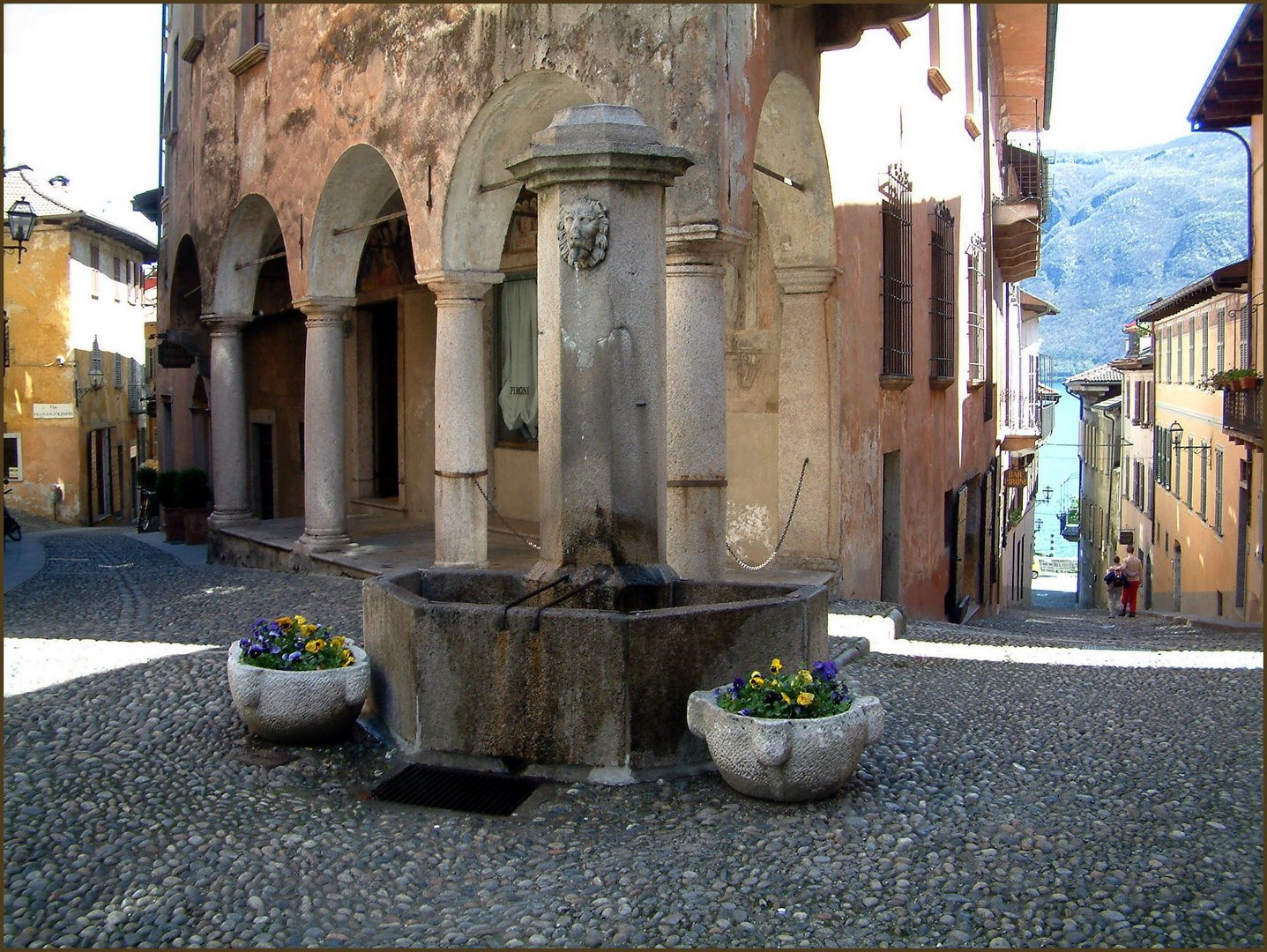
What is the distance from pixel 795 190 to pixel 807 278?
75 cm

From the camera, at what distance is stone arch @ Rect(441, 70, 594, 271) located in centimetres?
1023

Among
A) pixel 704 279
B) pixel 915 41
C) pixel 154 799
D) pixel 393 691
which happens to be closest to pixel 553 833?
pixel 393 691

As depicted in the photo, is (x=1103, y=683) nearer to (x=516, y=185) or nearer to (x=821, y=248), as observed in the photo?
(x=821, y=248)

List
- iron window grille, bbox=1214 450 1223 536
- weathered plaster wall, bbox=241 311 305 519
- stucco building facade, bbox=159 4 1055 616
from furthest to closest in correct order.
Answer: iron window grille, bbox=1214 450 1223 536 < weathered plaster wall, bbox=241 311 305 519 < stucco building facade, bbox=159 4 1055 616

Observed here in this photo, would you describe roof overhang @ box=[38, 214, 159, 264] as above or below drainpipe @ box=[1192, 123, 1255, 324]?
above

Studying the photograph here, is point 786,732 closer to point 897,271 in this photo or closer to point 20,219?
point 897,271

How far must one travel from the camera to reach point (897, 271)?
13.0 meters

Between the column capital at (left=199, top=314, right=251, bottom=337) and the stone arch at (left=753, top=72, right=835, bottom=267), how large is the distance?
7.29 meters

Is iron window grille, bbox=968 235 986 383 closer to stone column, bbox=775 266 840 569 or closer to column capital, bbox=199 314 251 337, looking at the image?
stone column, bbox=775 266 840 569

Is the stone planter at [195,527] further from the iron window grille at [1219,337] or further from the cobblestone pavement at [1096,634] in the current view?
the iron window grille at [1219,337]

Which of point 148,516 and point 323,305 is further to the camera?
point 148,516

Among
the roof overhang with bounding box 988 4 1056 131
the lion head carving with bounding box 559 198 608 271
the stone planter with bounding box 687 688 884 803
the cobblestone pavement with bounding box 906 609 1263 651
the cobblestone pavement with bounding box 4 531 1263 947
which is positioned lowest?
the cobblestone pavement with bounding box 906 609 1263 651

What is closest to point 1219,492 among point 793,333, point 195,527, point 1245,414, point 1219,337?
point 1219,337

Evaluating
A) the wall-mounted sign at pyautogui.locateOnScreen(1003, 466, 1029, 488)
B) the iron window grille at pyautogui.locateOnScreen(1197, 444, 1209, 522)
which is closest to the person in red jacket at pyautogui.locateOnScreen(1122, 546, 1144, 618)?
the iron window grille at pyautogui.locateOnScreen(1197, 444, 1209, 522)
